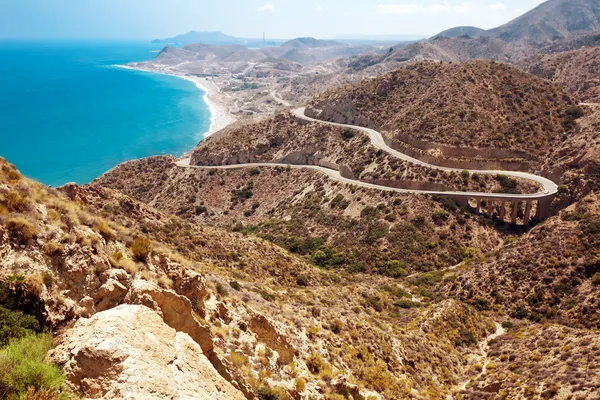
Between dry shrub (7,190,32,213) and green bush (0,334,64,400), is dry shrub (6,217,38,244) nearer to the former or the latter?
dry shrub (7,190,32,213)

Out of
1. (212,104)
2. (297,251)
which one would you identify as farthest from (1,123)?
(297,251)

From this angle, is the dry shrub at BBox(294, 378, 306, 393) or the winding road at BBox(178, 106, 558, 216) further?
the winding road at BBox(178, 106, 558, 216)

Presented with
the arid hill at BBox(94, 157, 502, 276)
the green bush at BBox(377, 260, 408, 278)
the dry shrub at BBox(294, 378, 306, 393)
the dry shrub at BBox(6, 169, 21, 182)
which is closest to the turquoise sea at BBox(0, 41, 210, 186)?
the arid hill at BBox(94, 157, 502, 276)

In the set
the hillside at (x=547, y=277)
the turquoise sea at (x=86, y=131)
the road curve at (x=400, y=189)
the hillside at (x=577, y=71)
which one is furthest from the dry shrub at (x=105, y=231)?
the hillside at (x=577, y=71)

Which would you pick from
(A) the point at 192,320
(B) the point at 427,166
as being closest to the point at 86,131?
(B) the point at 427,166

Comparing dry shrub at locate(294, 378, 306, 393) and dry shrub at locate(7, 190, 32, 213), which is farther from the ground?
dry shrub at locate(7, 190, 32, 213)

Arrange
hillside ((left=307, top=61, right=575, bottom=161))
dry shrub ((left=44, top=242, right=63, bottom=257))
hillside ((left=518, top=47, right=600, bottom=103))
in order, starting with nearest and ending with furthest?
dry shrub ((left=44, top=242, right=63, bottom=257)), hillside ((left=307, top=61, right=575, bottom=161)), hillside ((left=518, top=47, right=600, bottom=103))

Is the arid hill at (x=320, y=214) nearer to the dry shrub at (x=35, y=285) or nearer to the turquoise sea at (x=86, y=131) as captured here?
the turquoise sea at (x=86, y=131)

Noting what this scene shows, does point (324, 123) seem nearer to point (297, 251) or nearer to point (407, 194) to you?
point (407, 194)
